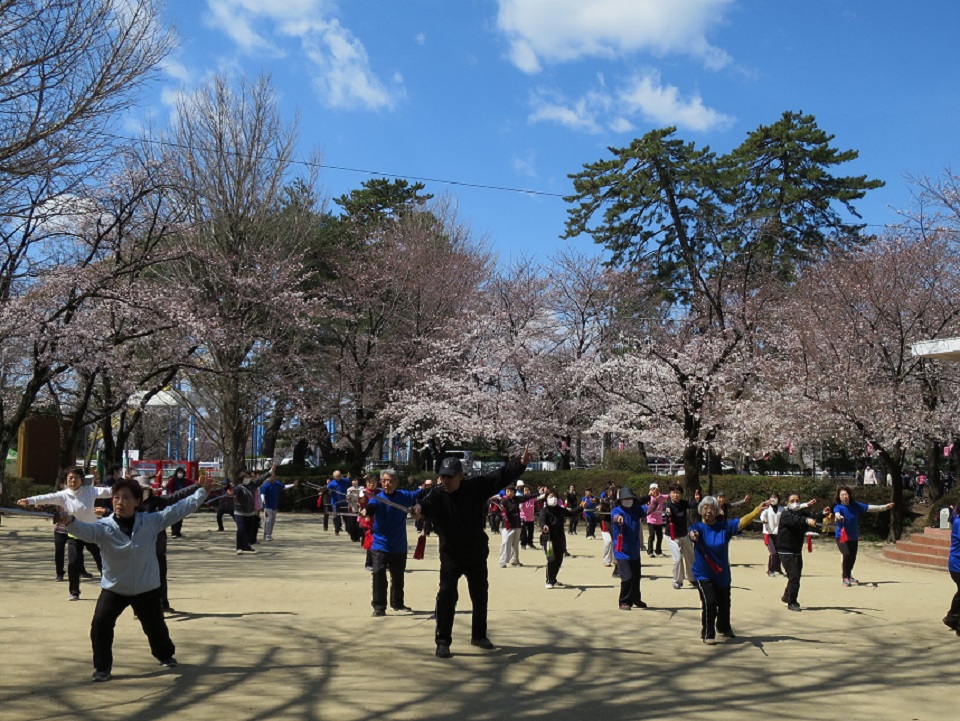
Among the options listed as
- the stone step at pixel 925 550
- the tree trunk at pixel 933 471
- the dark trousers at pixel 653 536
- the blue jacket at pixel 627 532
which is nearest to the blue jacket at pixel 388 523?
the blue jacket at pixel 627 532

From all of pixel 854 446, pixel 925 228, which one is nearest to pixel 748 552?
pixel 854 446

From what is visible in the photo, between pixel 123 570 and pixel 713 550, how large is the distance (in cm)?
530

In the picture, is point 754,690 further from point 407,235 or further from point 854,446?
point 407,235

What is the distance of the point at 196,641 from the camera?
849 cm

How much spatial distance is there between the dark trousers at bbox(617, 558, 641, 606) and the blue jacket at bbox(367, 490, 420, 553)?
282 centimetres

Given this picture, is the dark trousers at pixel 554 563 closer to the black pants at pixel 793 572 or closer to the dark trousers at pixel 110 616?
the black pants at pixel 793 572

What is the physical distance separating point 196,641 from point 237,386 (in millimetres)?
22769

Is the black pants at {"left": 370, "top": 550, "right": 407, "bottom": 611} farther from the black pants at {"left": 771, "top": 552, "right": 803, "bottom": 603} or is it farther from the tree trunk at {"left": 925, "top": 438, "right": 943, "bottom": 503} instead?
the tree trunk at {"left": 925, "top": 438, "right": 943, "bottom": 503}

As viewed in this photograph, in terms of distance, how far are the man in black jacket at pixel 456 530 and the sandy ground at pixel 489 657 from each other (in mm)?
476

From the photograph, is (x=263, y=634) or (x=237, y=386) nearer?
(x=263, y=634)

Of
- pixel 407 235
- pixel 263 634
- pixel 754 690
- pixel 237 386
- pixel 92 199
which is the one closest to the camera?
pixel 754 690

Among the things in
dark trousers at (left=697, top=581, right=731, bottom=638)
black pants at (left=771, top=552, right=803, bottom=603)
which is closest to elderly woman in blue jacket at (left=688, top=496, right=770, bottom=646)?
dark trousers at (left=697, top=581, right=731, bottom=638)

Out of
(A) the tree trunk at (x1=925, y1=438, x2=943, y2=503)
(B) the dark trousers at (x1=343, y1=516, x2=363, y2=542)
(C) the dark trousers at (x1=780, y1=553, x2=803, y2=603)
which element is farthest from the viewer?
(A) the tree trunk at (x1=925, y1=438, x2=943, y2=503)

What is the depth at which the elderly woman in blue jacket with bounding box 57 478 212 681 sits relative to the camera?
6.77 meters
